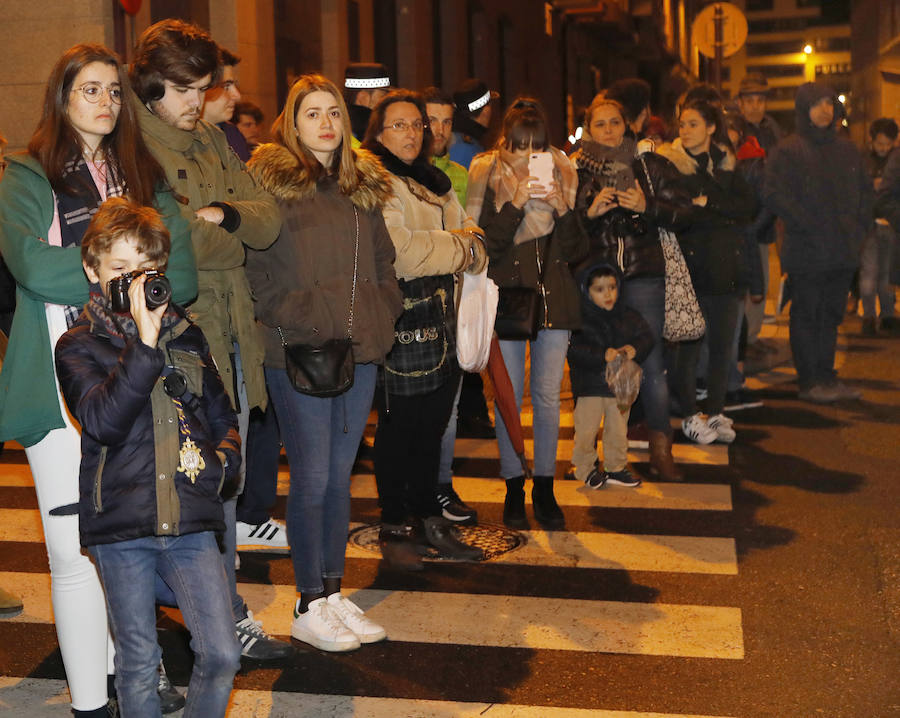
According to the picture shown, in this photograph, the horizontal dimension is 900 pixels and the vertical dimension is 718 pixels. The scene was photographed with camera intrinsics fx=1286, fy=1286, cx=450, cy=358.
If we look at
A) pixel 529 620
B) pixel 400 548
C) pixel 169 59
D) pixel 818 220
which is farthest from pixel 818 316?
pixel 169 59

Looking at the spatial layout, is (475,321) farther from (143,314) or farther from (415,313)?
(143,314)

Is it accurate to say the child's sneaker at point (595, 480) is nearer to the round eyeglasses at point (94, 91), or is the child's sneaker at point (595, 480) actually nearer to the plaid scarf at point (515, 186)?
the plaid scarf at point (515, 186)

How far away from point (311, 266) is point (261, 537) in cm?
210

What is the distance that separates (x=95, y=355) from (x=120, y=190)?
791mm

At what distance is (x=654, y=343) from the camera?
7543mm

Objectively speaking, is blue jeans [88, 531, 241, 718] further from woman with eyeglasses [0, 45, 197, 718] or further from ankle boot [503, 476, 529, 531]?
Result: ankle boot [503, 476, 529, 531]

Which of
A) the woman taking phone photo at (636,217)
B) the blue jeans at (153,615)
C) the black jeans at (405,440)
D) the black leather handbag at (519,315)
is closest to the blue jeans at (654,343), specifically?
the woman taking phone photo at (636,217)

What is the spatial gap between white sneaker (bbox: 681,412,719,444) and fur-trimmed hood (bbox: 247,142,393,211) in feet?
13.6

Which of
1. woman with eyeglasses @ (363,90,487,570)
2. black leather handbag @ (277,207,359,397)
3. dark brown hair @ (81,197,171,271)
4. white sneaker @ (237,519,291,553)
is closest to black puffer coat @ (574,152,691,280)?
woman with eyeglasses @ (363,90,487,570)

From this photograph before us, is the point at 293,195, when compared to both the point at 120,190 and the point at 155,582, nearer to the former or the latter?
the point at 120,190

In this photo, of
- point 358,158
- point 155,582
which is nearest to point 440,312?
point 358,158

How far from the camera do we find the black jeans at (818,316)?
34.3ft

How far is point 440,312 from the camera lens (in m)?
6.03

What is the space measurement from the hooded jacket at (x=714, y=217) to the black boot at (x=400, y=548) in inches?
124
